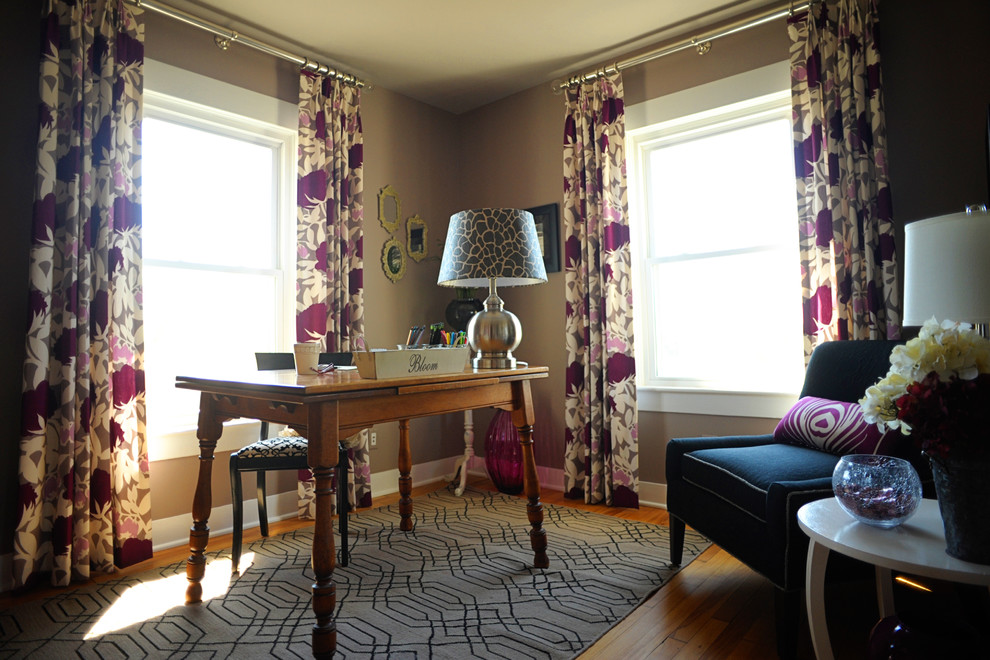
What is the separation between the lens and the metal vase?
1110 millimetres

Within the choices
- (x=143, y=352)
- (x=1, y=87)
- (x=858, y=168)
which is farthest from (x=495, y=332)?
(x=1, y=87)

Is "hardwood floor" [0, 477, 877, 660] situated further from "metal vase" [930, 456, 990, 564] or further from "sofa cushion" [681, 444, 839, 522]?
"metal vase" [930, 456, 990, 564]

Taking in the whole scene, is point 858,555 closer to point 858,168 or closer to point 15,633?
point 858,168

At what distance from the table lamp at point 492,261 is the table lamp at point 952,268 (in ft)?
4.12

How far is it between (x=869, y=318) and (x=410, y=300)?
8.91ft

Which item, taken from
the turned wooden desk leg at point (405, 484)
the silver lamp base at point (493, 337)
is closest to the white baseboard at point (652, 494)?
the turned wooden desk leg at point (405, 484)

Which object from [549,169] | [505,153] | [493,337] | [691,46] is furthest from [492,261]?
[505,153]

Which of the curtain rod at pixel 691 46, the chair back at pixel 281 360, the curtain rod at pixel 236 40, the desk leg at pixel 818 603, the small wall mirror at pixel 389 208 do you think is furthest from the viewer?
the small wall mirror at pixel 389 208

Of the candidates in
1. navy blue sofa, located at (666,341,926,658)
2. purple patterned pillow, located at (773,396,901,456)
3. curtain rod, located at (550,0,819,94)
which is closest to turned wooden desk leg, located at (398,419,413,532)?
Result: navy blue sofa, located at (666,341,926,658)

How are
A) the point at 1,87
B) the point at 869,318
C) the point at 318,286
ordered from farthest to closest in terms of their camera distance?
the point at 318,286
the point at 869,318
the point at 1,87

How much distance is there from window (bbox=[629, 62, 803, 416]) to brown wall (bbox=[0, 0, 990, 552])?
0.27m

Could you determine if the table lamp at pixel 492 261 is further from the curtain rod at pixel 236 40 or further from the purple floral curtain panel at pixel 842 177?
the curtain rod at pixel 236 40

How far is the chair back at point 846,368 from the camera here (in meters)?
2.20

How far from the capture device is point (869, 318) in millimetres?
2611
